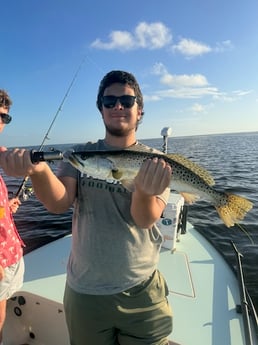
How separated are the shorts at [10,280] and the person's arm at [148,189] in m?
1.88

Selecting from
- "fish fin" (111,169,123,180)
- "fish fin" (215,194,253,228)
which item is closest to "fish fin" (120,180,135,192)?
"fish fin" (111,169,123,180)

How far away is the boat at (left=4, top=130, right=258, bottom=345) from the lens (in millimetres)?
3766

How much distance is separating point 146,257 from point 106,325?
27.9 inches

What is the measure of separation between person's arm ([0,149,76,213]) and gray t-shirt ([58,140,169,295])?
15 cm

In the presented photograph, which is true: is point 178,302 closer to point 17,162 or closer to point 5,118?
point 17,162

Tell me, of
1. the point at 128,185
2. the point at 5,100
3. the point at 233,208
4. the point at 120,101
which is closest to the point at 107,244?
the point at 128,185

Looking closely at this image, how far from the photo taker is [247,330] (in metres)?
3.41

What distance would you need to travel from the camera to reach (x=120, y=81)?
3.06 metres

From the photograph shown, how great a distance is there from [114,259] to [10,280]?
5.37 feet

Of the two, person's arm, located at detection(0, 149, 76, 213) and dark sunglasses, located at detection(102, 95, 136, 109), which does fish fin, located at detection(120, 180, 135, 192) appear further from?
dark sunglasses, located at detection(102, 95, 136, 109)

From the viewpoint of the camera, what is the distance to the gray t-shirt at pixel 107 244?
2596 millimetres

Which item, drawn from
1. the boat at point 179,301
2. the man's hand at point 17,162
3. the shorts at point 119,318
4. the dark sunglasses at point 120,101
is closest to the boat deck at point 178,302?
the boat at point 179,301

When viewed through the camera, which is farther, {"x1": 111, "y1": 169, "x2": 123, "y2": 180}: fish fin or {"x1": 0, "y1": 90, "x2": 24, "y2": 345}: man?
{"x1": 0, "y1": 90, "x2": 24, "y2": 345}: man

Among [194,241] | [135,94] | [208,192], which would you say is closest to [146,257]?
[208,192]
